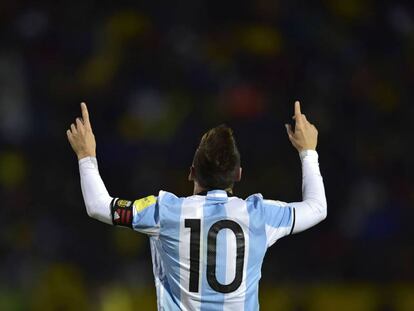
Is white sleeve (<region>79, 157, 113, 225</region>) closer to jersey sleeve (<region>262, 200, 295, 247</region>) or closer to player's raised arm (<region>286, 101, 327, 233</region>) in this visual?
jersey sleeve (<region>262, 200, 295, 247</region>)

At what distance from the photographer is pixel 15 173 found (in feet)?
28.1

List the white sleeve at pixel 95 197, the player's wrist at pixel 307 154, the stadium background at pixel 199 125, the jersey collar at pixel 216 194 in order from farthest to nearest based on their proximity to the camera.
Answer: the stadium background at pixel 199 125 < the player's wrist at pixel 307 154 < the jersey collar at pixel 216 194 < the white sleeve at pixel 95 197

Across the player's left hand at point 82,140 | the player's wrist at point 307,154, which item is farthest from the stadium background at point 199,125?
the player's left hand at point 82,140

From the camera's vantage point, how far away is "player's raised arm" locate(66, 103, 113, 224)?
338 cm

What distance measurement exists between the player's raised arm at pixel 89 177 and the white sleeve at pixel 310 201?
2.20 feet

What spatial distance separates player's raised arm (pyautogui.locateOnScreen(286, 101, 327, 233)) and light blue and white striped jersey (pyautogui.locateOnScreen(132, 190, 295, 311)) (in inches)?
6.5

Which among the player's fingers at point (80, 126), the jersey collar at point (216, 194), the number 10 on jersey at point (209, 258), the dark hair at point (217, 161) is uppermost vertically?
the player's fingers at point (80, 126)

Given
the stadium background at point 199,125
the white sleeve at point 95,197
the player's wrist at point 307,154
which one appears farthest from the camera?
the stadium background at point 199,125

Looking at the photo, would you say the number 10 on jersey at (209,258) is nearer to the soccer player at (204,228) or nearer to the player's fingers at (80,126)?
the soccer player at (204,228)

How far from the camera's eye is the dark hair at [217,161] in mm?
3422

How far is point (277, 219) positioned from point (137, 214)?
1.63 feet

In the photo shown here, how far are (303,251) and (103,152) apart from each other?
6.44ft

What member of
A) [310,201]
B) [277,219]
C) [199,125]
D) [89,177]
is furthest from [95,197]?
[199,125]

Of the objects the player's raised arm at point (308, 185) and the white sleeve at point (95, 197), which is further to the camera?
the player's raised arm at point (308, 185)
